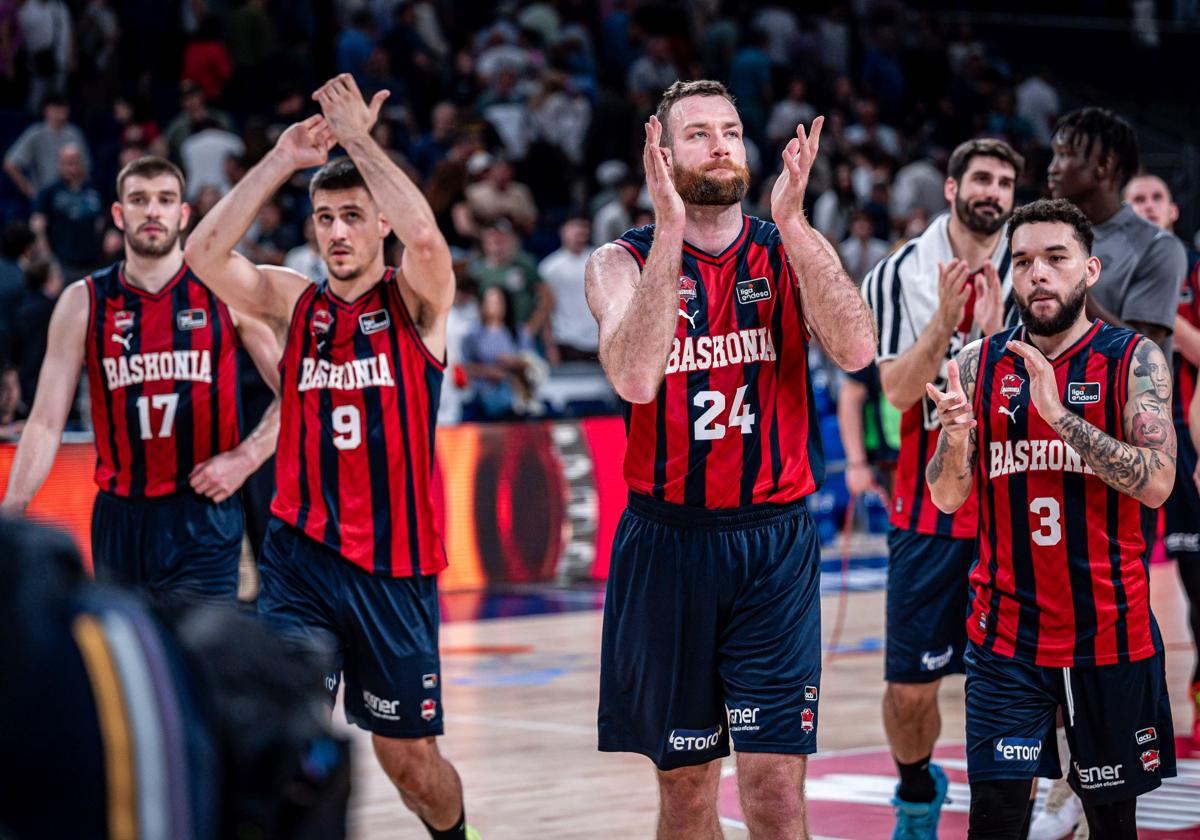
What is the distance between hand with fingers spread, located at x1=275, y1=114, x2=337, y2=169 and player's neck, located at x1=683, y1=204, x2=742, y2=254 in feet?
4.79

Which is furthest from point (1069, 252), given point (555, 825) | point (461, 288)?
point (461, 288)

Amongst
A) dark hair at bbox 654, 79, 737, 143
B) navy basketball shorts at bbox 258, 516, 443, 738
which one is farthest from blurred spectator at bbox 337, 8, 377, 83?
dark hair at bbox 654, 79, 737, 143

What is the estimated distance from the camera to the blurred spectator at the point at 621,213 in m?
16.5

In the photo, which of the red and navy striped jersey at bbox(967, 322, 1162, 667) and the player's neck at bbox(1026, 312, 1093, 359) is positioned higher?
the player's neck at bbox(1026, 312, 1093, 359)

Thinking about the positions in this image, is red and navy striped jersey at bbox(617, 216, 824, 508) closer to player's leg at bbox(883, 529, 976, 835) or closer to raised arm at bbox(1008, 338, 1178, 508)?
raised arm at bbox(1008, 338, 1178, 508)

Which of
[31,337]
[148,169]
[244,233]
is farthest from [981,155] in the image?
[31,337]

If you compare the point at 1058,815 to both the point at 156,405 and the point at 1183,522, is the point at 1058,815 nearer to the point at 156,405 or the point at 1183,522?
the point at 1183,522

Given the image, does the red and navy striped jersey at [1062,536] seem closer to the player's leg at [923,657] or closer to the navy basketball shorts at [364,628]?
the player's leg at [923,657]

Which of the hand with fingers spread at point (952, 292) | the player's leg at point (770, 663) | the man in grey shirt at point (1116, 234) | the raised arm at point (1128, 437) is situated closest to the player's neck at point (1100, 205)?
the man in grey shirt at point (1116, 234)

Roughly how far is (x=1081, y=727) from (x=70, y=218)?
11285 mm

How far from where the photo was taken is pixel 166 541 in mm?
6742

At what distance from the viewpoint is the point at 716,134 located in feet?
16.0

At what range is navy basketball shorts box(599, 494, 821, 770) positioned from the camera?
4.84 metres

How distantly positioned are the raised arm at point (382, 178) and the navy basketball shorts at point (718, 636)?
1334 mm
